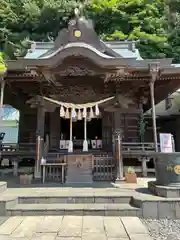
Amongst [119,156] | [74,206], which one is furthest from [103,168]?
[74,206]

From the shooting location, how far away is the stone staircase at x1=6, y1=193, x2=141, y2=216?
4371 millimetres

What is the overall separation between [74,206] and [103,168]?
9.19 feet

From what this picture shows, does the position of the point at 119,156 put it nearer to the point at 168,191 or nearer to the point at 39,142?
the point at 168,191

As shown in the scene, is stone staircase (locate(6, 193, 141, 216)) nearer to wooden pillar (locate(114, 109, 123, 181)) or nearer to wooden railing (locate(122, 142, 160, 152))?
wooden pillar (locate(114, 109, 123, 181))

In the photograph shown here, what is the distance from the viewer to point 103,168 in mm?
7242

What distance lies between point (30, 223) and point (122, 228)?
1.70 metres

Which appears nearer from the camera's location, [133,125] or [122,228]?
[122,228]

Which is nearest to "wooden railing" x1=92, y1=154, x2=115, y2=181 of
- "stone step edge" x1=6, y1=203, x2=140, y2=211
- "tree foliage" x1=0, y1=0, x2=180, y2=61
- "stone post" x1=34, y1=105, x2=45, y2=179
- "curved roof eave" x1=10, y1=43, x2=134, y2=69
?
"stone post" x1=34, y1=105, x2=45, y2=179

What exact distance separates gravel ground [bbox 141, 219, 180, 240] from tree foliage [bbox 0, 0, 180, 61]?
47.9 feet

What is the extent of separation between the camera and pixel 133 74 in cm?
713

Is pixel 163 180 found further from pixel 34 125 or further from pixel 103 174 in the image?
pixel 34 125

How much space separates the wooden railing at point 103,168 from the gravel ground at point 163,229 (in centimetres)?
301

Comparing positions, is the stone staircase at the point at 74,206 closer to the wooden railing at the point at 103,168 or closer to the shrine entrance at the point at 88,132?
the wooden railing at the point at 103,168

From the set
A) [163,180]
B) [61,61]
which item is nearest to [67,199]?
[163,180]
